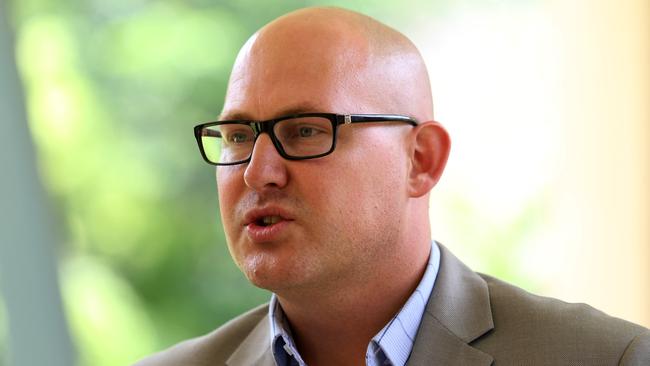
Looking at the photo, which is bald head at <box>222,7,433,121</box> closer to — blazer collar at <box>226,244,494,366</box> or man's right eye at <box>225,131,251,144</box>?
man's right eye at <box>225,131,251,144</box>

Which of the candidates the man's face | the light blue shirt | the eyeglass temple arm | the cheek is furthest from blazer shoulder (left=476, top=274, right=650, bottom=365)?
the cheek

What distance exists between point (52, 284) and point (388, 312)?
137 centimetres

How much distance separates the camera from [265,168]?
1.71 m

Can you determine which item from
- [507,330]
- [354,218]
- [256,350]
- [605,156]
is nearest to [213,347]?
[256,350]

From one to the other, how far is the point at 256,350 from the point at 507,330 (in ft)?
1.75

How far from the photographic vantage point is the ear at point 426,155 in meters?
1.86

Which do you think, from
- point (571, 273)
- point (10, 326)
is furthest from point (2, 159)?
point (571, 273)

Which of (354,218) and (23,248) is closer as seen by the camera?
(354,218)

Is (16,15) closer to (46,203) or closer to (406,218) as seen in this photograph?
(46,203)

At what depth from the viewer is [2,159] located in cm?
275

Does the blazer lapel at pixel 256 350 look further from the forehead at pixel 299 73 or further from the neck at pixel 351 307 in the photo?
the forehead at pixel 299 73

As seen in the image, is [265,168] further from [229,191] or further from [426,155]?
[426,155]

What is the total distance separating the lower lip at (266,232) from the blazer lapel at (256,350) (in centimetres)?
33

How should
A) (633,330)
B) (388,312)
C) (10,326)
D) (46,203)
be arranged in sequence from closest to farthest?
1. (633,330)
2. (388,312)
3. (10,326)
4. (46,203)
